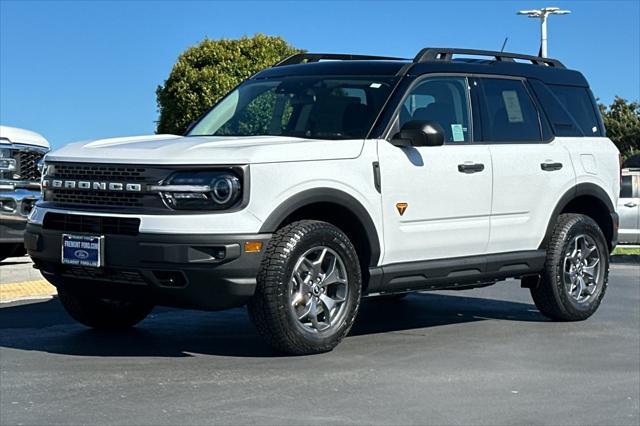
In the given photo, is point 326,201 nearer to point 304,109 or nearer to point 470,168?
point 304,109

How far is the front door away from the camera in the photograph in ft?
24.5

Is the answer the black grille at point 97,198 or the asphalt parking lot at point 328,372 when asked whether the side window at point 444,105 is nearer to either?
the asphalt parking lot at point 328,372

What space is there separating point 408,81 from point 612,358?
2370mm

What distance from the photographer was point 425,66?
26.4 ft

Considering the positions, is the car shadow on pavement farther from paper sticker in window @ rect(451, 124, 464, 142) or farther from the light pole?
the light pole

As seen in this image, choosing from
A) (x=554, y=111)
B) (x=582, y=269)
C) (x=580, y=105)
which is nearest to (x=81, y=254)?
(x=554, y=111)

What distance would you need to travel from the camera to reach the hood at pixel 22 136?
40.3ft

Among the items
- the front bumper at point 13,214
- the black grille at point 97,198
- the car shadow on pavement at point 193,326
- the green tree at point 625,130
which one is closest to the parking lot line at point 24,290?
the car shadow on pavement at point 193,326

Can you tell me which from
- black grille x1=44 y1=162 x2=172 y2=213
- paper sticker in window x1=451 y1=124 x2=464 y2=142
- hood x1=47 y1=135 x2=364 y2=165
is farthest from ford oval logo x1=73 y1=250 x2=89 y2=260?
paper sticker in window x1=451 y1=124 x2=464 y2=142

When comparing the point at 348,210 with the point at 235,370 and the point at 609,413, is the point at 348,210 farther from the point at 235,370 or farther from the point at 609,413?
the point at 609,413

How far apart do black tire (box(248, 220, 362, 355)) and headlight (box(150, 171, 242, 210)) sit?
428 mm

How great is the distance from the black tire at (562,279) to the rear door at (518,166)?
0.21 metres

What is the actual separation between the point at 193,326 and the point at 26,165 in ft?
16.0

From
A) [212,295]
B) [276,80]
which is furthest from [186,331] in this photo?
[276,80]
